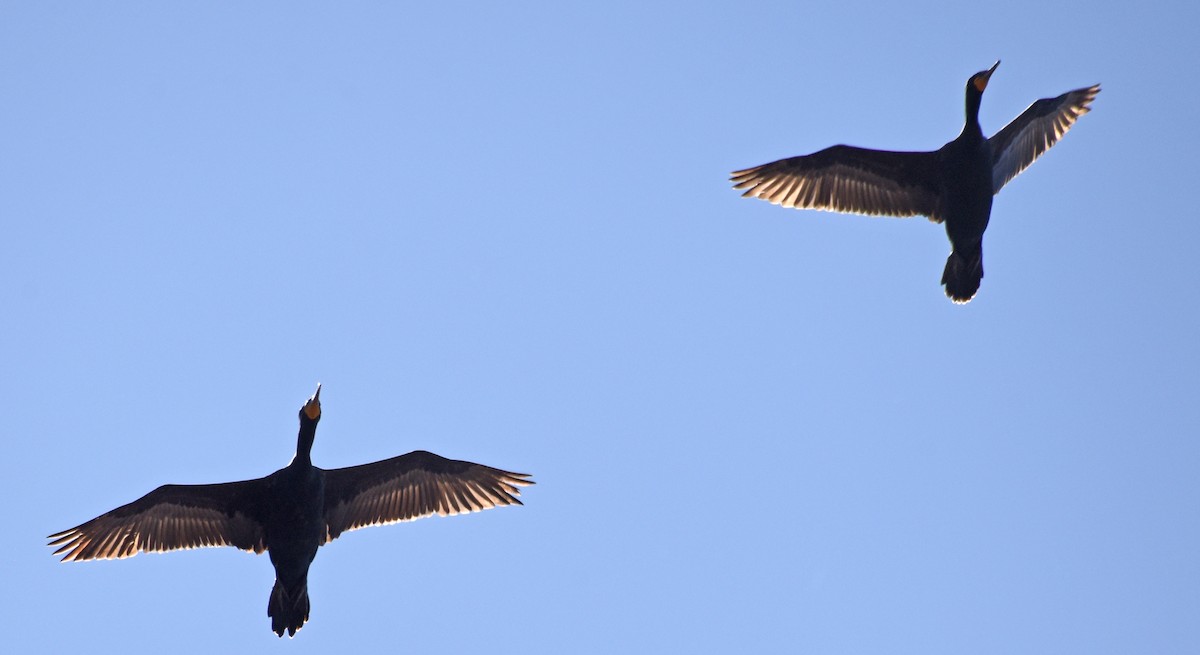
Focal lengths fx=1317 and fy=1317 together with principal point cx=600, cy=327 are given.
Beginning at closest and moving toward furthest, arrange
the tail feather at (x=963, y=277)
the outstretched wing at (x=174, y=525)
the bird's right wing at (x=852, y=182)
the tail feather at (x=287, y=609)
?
the tail feather at (x=287, y=609)
the outstretched wing at (x=174, y=525)
the tail feather at (x=963, y=277)
the bird's right wing at (x=852, y=182)

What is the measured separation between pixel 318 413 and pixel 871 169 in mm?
7046

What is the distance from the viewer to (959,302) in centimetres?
1444

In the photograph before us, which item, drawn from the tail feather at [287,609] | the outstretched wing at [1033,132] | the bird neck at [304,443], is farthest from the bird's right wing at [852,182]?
the tail feather at [287,609]

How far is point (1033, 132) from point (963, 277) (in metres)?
2.19

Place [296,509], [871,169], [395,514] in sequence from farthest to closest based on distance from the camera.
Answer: [871,169] < [395,514] < [296,509]

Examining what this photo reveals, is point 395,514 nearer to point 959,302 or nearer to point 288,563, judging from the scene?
point 288,563

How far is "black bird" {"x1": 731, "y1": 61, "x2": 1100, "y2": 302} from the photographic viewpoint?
1454 cm

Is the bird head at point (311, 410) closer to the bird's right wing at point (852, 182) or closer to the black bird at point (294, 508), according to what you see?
the black bird at point (294, 508)

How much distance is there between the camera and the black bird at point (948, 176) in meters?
14.5

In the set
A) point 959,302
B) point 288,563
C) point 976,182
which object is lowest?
point 288,563

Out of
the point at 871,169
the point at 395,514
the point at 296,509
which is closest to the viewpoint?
the point at 296,509


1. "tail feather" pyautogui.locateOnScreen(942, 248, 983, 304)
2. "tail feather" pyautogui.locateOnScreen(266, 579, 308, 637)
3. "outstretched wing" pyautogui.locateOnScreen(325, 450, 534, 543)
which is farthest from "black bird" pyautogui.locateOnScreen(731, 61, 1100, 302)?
"tail feather" pyautogui.locateOnScreen(266, 579, 308, 637)

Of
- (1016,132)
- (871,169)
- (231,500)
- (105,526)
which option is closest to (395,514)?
(231,500)

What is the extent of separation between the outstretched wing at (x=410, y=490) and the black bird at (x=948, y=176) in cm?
478
